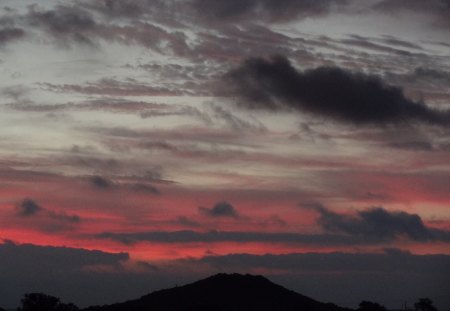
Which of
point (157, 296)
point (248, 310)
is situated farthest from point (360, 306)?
point (157, 296)

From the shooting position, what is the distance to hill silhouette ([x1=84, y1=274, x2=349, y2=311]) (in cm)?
16488

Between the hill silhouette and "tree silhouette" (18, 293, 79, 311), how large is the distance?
8.01 m

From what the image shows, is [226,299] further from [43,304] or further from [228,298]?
[43,304]

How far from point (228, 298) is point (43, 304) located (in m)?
32.1

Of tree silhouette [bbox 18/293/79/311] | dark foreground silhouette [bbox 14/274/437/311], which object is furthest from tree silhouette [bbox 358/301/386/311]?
tree silhouette [bbox 18/293/79/311]

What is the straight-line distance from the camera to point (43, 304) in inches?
6058

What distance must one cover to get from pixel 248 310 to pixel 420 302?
49.2 meters

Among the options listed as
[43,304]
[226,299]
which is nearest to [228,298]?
[226,299]

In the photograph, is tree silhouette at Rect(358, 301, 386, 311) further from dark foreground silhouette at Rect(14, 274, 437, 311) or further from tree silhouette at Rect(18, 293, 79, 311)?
tree silhouette at Rect(18, 293, 79, 311)

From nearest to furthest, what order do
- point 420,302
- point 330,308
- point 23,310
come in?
point 23,310, point 330,308, point 420,302

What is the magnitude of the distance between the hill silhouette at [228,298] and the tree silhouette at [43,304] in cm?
801

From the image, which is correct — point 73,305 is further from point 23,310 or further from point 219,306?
point 219,306

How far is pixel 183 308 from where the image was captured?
6427 inches

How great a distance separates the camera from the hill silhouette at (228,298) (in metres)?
165
